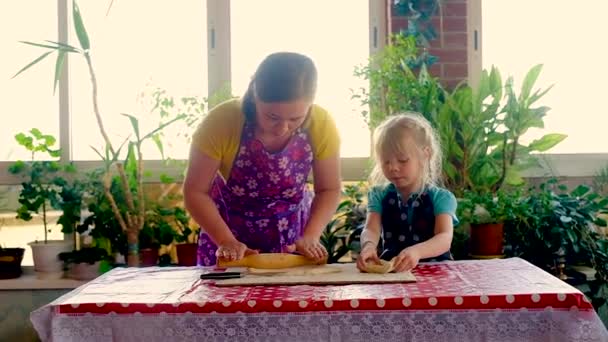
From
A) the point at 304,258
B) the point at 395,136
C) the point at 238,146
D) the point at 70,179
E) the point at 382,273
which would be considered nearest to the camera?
the point at 382,273

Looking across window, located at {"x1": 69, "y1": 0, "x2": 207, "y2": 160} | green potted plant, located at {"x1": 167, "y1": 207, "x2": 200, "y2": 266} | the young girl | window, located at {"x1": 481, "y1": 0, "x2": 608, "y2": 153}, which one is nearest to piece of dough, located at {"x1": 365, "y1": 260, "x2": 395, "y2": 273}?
the young girl

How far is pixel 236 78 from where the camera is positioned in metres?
3.97

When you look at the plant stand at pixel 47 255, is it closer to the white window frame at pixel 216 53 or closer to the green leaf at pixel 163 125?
the white window frame at pixel 216 53

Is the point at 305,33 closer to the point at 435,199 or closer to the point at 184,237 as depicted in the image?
the point at 184,237

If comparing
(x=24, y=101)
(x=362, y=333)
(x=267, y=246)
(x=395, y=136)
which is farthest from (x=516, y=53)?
(x=362, y=333)

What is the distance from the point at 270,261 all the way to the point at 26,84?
2542 mm

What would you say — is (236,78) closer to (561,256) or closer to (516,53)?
(516,53)

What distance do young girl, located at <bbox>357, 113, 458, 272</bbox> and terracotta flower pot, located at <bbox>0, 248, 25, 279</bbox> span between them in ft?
6.80

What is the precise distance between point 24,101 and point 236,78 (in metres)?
1.11

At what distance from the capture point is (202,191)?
6.95ft

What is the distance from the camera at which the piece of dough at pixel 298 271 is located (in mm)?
1855

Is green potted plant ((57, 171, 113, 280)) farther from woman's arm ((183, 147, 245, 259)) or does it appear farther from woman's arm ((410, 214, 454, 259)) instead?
woman's arm ((410, 214, 454, 259))

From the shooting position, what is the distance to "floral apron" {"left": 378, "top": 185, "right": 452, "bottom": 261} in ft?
7.64

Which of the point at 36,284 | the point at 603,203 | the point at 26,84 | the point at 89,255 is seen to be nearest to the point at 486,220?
the point at 603,203
